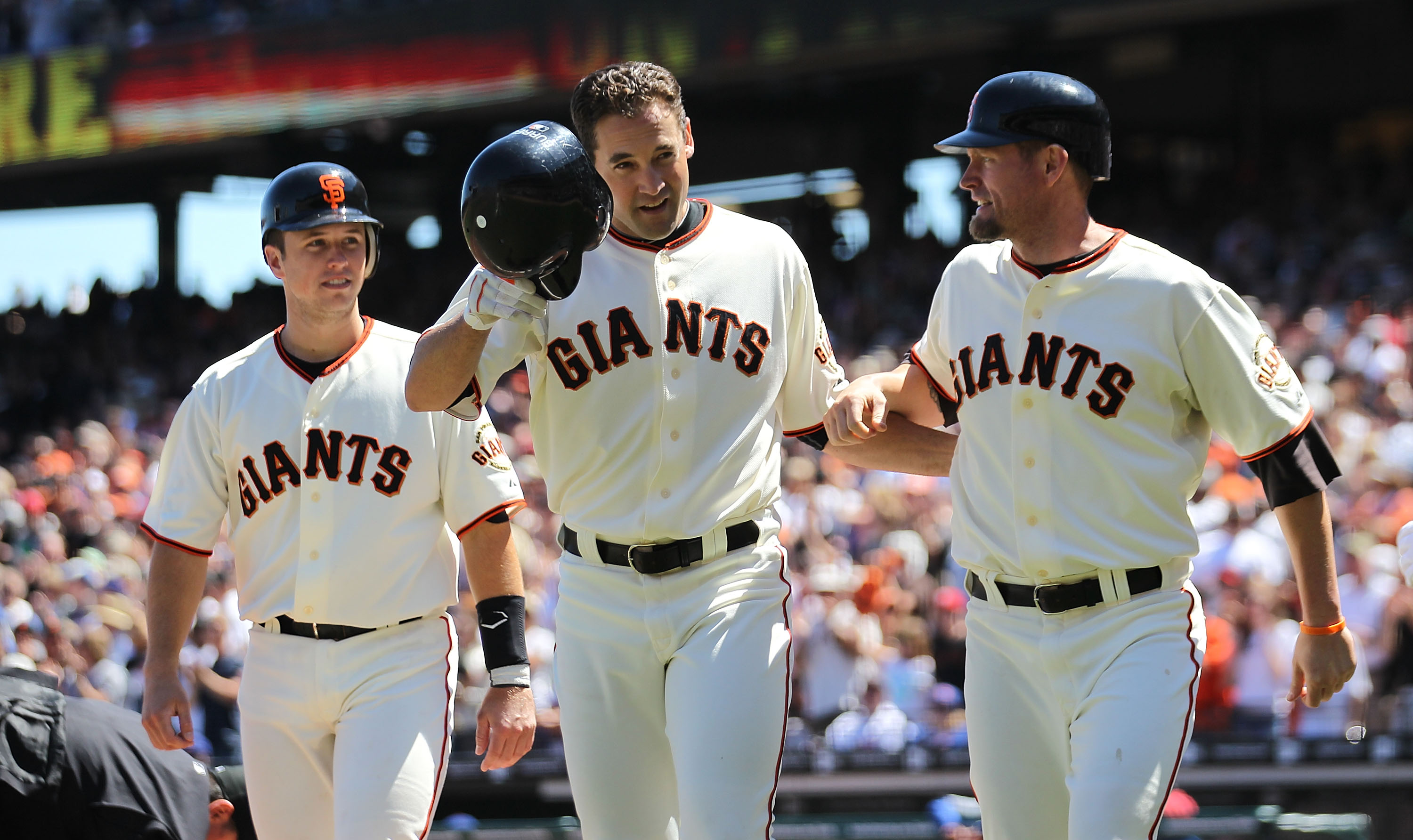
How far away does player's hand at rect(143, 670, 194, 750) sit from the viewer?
388 cm

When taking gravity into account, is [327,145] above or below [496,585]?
above

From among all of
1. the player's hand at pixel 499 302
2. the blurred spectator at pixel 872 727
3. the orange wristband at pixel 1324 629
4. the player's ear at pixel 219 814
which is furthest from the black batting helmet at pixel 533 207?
the blurred spectator at pixel 872 727

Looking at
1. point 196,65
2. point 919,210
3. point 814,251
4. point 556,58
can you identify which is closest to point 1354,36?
point 919,210

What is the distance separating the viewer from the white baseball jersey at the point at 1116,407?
3.33 meters

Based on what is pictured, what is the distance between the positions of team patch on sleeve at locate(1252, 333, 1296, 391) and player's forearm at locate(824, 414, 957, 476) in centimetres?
77

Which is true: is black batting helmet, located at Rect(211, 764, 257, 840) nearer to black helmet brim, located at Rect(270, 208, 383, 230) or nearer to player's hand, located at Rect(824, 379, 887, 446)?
black helmet brim, located at Rect(270, 208, 383, 230)

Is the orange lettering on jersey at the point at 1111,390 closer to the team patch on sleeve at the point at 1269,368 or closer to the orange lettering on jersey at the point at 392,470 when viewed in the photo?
the team patch on sleeve at the point at 1269,368

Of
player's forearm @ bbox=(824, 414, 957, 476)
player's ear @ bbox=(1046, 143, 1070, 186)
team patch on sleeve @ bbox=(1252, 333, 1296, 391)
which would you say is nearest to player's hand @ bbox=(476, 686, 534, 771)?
player's forearm @ bbox=(824, 414, 957, 476)

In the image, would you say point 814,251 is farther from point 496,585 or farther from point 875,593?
point 496,585

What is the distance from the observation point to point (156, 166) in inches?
963

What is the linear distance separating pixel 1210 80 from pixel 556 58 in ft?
25.6

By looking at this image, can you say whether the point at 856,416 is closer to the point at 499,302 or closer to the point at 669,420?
the point at 669,420

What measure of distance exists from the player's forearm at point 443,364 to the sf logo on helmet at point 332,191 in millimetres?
789

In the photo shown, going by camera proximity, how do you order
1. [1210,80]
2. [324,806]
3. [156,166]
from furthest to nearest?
[156,166] < [1210,80] < [324,806]
